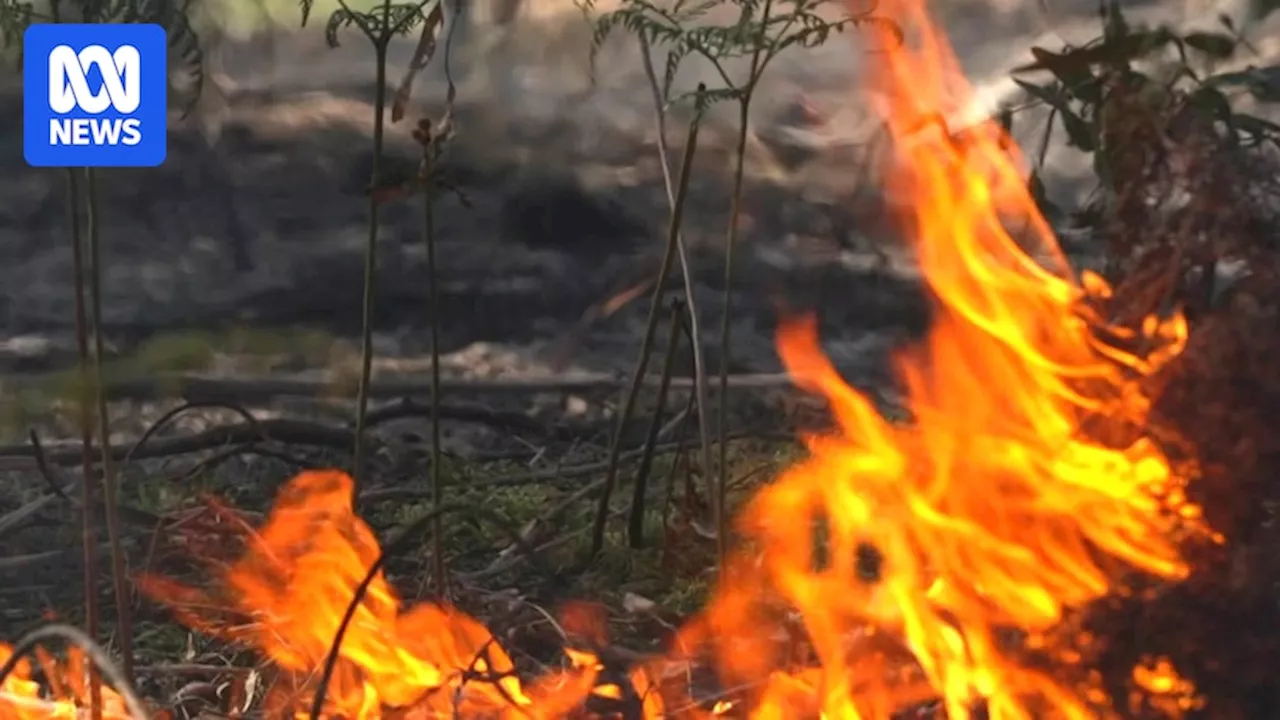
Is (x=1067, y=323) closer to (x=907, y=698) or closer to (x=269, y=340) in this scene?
(x=907, y=698)

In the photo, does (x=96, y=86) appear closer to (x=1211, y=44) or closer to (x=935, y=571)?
(x=935, y=571)

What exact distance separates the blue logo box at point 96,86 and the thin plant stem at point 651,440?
567 mm

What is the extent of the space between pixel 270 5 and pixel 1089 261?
986 millimetres

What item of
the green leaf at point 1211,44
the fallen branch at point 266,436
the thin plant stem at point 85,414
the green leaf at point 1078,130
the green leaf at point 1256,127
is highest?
the green leaf at point 1211,44

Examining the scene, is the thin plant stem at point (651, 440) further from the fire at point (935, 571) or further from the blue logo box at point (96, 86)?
the blue logo box at point (96, 86)

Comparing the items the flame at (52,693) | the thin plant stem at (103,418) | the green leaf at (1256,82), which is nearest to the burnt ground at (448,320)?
the flame at (52,693)

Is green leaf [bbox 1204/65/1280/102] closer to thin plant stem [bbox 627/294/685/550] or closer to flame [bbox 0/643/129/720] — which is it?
thin plant stem [bbox 627/294/685/550]

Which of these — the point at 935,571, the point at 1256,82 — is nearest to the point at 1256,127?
the point at 1256,82

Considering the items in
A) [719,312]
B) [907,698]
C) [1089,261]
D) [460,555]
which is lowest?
[460,555]

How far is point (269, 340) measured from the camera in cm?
148

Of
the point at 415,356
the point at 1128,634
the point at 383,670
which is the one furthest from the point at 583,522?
the point at 1128,634

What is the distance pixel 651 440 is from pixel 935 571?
39 centimetres

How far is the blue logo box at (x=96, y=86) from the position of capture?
1.05 metres

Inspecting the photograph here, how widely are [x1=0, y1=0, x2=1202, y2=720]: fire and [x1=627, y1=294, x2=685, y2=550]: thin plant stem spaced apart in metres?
0.15
